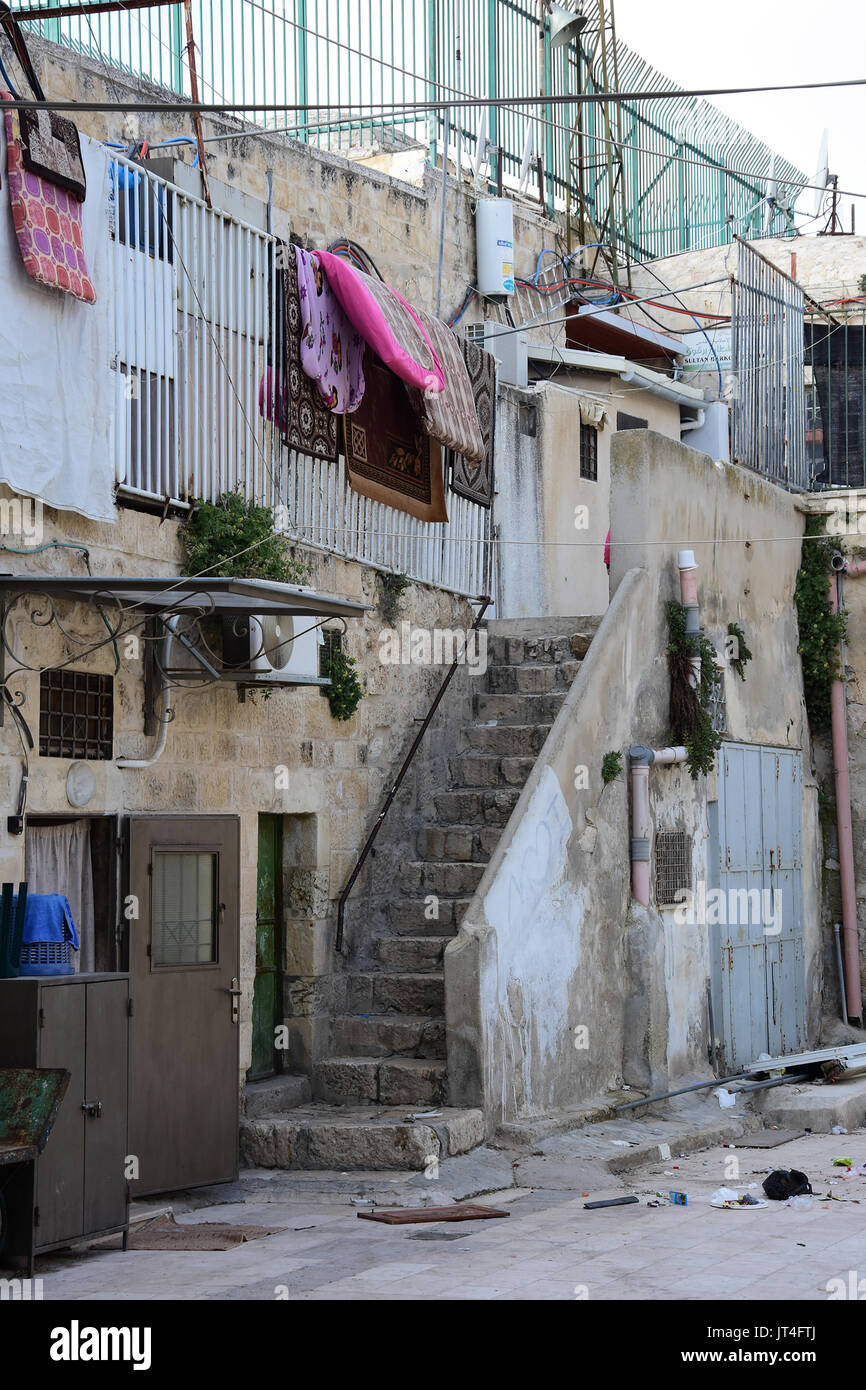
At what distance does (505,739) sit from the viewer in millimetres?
12227

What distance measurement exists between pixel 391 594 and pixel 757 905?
15.6 feet

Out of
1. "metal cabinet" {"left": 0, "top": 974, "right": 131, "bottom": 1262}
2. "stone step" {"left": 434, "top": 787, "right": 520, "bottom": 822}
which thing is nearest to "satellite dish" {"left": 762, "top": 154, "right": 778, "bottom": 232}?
"stone step" {"left": 434, "top": 787, "right": 520, "bottom": 822}

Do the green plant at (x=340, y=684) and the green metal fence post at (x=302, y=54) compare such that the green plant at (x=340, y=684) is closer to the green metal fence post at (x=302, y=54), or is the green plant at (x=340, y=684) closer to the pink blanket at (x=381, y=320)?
the pink blanket at (x=381, y=320)

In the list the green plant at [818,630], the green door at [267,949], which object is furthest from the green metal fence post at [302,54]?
the green door at [267,949]

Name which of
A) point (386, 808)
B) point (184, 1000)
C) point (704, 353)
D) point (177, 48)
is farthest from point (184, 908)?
point (704, 353)

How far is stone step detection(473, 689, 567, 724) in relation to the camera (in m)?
12.4

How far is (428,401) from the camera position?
11938 millimetres

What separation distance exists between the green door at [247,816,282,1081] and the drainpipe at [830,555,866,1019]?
7314 mm

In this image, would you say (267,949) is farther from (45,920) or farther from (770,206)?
(770,206)

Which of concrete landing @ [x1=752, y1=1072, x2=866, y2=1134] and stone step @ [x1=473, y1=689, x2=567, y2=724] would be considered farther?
stone step @ [x1=473, y1=689, x2=567, y2=724]

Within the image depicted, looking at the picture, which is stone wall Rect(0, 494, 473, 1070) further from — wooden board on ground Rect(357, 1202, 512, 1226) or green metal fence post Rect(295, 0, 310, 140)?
green metal fence post Rect(295, 0, 310, 140)

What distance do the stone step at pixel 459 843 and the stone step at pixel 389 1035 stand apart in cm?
133

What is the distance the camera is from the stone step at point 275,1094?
9828mm
